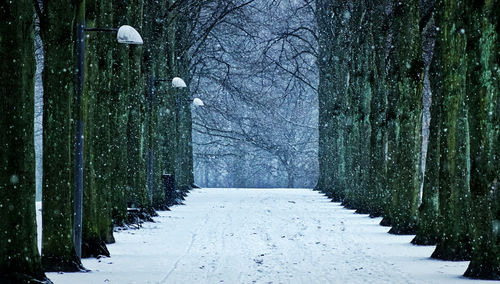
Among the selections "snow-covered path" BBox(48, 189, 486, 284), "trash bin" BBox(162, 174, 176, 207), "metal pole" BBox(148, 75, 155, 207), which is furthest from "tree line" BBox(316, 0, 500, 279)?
"metal pole" BBox(148, 75, 155, 207)

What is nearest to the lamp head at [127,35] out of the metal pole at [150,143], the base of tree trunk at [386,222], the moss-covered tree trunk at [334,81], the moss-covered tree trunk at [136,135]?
the moss-covered tree trunk at [136,135]

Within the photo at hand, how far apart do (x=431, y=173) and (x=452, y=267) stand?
471 centimetres

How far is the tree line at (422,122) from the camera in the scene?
14.7 m

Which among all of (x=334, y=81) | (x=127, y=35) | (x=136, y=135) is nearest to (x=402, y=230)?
(x=136, y=135)

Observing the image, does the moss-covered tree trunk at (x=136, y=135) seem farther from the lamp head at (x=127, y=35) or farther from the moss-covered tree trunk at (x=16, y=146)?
the moss-covered tree trunk at (x=16, y=146)

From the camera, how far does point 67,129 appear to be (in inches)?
604

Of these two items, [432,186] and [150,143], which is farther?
[150,143]

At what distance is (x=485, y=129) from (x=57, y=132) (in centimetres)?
593

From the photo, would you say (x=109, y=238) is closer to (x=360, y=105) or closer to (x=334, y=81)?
(x=360, y=105)

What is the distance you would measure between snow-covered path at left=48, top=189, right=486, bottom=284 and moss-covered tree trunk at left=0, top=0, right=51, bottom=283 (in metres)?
1.80

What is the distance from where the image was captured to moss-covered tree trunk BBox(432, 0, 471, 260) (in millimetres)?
17859

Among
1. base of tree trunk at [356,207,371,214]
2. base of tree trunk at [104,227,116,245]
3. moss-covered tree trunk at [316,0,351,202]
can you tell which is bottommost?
base of tree trunk at [104,227,116,245]

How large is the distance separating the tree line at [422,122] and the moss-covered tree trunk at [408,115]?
3cm

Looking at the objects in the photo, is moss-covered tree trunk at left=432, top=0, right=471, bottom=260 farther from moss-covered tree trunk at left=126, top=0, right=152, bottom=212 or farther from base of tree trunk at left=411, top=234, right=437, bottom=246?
moss-covered tree trunk at left=126, top=0, right=152, bottom=212
